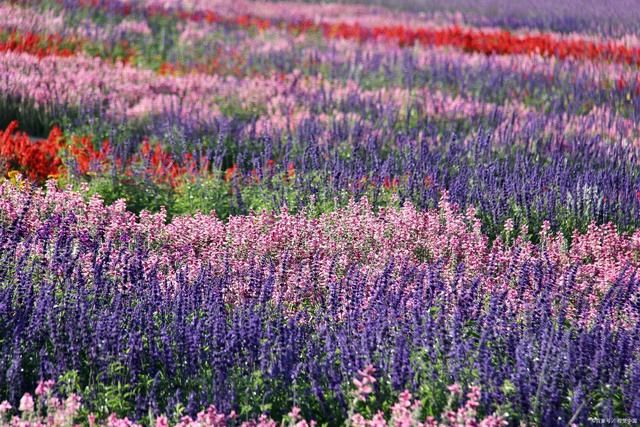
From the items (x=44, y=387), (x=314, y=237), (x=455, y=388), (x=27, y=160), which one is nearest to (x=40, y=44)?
(x=27, y=160)

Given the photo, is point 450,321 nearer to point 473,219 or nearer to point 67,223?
point 473,219

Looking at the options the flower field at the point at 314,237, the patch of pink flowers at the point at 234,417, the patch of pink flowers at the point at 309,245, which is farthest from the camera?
the patch of pink flowers at the point at 309,245

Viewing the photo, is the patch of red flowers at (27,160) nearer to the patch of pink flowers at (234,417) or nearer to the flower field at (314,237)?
the flower field at (314,237)

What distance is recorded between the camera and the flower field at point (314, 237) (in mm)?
3971

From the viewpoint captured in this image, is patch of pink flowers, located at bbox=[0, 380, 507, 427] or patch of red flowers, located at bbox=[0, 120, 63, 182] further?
patch of red flowers, located at bbox=[0, 120, 63, 182]

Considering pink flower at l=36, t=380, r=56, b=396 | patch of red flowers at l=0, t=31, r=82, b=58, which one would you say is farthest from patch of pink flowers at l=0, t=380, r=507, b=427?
patch of red flowers at l=0, t=31, r=82, b=58

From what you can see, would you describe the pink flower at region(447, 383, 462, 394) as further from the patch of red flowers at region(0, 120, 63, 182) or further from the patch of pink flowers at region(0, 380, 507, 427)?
the patch of red flowers at region(0, 120, 63, 182)

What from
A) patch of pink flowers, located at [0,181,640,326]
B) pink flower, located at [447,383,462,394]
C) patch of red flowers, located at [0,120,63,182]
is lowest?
patch of red flowers, located at [0,120,63,182]

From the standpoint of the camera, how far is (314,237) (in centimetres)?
583

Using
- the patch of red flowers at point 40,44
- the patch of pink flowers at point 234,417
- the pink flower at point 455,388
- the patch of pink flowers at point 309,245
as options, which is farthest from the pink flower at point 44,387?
the patch of red flowers at point 40,44

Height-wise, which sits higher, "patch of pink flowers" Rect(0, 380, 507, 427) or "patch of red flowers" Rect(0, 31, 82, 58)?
"patch of pink flowers" Rect(0, 380, 507, 427)

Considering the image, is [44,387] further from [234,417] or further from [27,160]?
[27,160]

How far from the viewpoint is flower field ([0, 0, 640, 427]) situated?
13.0 ft

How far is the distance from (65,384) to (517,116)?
6.62m
